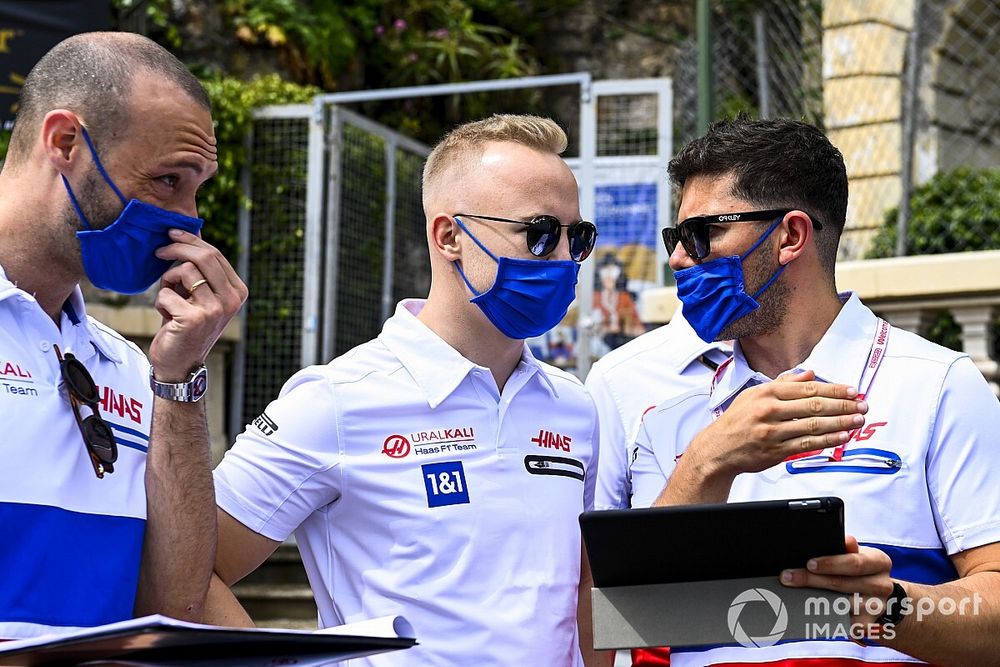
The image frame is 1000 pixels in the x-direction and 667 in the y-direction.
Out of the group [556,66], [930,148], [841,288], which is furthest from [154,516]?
[556,66]

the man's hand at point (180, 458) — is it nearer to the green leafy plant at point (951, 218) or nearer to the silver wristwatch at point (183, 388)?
the silver wristwatch at point (183, 388)

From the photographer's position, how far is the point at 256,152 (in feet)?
34.4

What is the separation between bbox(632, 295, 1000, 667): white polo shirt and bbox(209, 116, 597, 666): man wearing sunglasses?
40 centimetres

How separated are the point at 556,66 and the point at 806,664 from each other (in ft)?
44.2

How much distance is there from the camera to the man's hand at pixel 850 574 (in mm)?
2295

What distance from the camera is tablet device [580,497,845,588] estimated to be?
7.13 feet

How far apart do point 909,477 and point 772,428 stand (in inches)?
18.3

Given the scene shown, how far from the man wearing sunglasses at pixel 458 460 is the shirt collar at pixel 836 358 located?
1.17 feet

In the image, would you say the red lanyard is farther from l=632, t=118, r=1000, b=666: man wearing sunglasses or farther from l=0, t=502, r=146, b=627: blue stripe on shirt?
l=0, t=502, r=146, b=627: blue stripe on shirt

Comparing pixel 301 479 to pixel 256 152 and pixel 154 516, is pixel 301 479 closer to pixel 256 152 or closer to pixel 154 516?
pixel 154 516

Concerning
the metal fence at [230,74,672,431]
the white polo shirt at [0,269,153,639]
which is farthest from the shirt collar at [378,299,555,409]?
the metal fence at [230,74,672,431]

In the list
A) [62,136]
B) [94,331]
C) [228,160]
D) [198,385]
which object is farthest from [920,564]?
[228,160]

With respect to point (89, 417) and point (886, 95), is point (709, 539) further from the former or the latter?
point (886, 95)

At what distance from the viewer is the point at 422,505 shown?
9.20 feet
